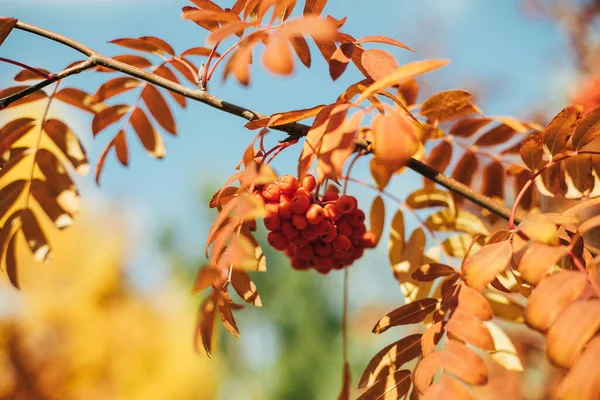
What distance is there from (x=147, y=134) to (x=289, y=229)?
0.50 m

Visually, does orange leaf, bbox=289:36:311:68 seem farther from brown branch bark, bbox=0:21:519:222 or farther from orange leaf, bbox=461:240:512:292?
orange leaf, bbox=461:240:512:292

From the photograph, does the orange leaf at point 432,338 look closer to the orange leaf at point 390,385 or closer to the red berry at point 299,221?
the orange leaf at point 390,385

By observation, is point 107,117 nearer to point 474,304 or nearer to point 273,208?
point 273,208

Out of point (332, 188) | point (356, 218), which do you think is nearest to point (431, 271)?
point (356, 218)

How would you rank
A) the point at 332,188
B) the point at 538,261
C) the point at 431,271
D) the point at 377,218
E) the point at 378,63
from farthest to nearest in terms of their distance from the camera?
the point at 377,218, the point at 332,188, the point at 431,271, the point at 378,63, the point at 538,261

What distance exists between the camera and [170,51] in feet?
3.37

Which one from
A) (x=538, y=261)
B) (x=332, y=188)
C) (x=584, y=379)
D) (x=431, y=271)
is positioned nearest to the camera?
(x=584, y=379)

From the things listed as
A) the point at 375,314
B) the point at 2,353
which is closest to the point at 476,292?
the point at 375,314

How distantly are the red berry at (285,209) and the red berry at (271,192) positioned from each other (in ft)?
0.06

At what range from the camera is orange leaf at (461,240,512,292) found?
61 centimetres

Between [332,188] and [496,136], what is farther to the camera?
[496,136]

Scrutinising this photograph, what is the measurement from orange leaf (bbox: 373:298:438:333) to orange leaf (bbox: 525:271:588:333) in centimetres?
24

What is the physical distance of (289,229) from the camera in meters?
0.85

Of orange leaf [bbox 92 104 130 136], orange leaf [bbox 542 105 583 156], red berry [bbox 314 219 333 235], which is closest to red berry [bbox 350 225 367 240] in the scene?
red berry [bbox 314 219 333 235]
